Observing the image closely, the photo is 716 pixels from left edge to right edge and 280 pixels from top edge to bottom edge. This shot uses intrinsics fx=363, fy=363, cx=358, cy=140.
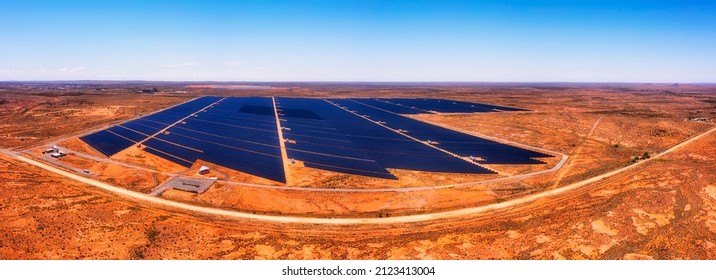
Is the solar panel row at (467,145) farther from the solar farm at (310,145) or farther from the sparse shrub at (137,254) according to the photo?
the sparse shrub at (137,254)

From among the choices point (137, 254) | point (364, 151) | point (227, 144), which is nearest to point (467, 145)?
point (364, 151)

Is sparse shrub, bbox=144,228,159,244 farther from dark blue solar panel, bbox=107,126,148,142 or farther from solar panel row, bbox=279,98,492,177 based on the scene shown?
dark blue solar panel, bbox=107,126,148,142

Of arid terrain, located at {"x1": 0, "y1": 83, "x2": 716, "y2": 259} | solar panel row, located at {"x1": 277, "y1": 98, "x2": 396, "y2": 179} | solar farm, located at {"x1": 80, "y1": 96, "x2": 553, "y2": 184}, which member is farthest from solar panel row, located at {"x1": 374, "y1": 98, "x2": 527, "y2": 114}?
arid terrain, located at {"x1": 0, "y1": 83, "x2": 716, "y2": 259}

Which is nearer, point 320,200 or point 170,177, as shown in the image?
point 320,200

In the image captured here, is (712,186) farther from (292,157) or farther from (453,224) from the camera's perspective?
(292,157)

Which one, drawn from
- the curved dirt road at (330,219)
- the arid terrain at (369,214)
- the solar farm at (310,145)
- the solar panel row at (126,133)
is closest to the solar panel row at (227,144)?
the solar farm at (310,145)

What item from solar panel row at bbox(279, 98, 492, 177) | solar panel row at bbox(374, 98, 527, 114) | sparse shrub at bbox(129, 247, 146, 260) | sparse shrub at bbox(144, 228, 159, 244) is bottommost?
sparse shrub at bbox(129, 247, 146, 260)

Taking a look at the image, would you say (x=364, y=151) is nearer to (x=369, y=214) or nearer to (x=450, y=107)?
(x=369, y=214)
